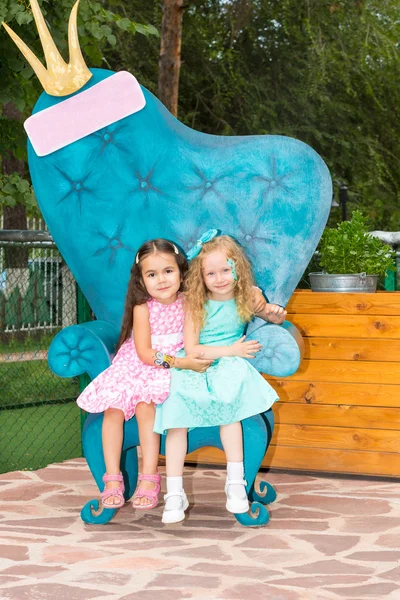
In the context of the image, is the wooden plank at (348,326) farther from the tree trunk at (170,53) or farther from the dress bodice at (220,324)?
the tree trunk at (170,53)

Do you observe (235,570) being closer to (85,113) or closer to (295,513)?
(295,513)

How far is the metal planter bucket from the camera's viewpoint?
4.62 metres

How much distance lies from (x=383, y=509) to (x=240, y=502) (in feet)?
2.55

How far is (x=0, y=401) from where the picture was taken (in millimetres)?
6492

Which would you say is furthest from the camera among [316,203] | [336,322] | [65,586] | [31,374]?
[31,374]

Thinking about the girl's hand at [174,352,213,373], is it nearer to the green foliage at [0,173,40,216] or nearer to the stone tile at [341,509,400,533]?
the stone tile at [341,509,400,533]

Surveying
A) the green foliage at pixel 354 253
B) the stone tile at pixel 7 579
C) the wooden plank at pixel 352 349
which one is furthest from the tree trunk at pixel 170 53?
the stone tile at pixel 7 579

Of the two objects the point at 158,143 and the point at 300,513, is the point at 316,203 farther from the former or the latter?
the point at 300,513

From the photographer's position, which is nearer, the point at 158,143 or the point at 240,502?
the point at 240,502

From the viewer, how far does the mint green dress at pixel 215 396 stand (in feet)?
11.4

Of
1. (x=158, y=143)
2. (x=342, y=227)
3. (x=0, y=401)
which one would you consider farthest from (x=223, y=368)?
(x=0, y=401)

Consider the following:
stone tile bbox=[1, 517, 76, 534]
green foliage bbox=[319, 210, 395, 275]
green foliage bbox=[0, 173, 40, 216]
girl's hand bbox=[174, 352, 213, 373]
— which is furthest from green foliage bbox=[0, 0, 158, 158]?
stone tile bbox=[1, 517, 76, 534]

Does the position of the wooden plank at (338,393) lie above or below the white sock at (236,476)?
above

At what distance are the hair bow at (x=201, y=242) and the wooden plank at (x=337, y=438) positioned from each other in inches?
51.0
